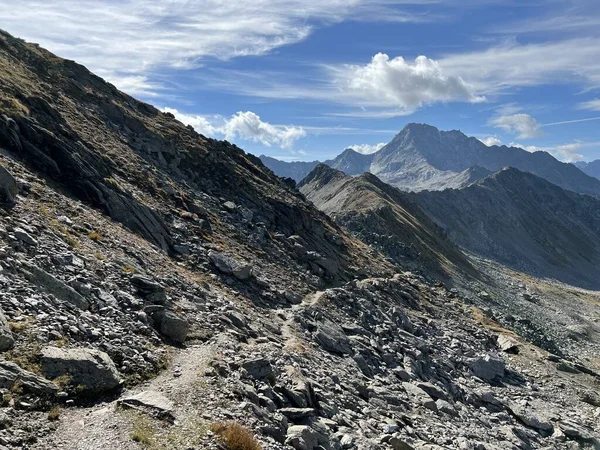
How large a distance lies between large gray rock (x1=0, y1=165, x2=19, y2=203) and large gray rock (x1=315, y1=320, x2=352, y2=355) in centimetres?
2110

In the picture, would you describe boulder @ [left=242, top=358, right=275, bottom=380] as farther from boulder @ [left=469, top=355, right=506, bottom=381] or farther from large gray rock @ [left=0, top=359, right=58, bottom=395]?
boulder @ [left=469, top=355, right=506, bottom=381]

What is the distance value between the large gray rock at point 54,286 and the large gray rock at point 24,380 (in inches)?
200

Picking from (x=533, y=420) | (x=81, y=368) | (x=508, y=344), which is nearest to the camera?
(x=81, y=368)

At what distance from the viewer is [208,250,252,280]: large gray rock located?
Answer: 35.7 meters

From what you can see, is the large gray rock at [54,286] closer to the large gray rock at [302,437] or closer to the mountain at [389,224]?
the large gray rock at [302,437]

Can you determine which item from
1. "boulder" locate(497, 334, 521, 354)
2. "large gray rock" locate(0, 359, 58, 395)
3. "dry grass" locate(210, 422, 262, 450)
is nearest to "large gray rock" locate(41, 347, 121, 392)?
"large gray rock" locate(0, 359, 58, 395)

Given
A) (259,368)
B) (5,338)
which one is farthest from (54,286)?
(259,368)

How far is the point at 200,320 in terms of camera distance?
2355cm

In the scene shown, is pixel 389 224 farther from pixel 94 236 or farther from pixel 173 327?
pixel 173 327

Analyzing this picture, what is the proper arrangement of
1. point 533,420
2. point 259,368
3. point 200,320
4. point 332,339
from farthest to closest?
point 332,339
point 533,420
point 200,320
point 259,368

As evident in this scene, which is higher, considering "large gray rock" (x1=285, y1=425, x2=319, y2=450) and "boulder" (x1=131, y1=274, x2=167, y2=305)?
"boulder" (x1=131, y1=274, x2=167, y2=305)

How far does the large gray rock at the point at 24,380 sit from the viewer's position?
41.3ft

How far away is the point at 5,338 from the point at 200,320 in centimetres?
1069

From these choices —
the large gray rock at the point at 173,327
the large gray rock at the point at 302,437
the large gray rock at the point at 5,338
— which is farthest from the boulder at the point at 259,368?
the large gray rock at the point at 5,338
